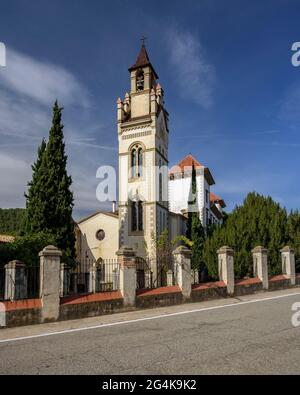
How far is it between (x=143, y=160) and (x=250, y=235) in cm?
1378

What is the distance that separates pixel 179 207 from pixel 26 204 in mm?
21096

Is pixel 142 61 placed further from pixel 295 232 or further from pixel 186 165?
pixel 295 232

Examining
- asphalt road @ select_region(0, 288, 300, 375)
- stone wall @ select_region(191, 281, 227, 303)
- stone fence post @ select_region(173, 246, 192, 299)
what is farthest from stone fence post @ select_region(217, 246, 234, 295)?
asphalt road @ select_region(0, 288, 300, 375)

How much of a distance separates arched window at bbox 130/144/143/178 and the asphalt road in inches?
977

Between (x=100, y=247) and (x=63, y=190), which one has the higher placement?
(x=63, y=190)

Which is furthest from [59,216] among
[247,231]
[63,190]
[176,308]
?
[176,308]

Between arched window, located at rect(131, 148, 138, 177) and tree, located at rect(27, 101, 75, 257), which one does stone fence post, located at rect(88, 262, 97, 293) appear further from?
arched window, located at rect(131, 148, 138, 177)

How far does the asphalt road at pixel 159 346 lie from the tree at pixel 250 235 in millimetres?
12907

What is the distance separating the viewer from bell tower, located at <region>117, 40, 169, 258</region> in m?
33.2

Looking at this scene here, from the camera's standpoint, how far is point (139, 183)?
34.4 metres

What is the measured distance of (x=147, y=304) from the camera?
12.6m

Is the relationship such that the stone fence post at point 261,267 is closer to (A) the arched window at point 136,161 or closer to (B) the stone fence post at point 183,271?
(B) the stone fence post at point 183,271
